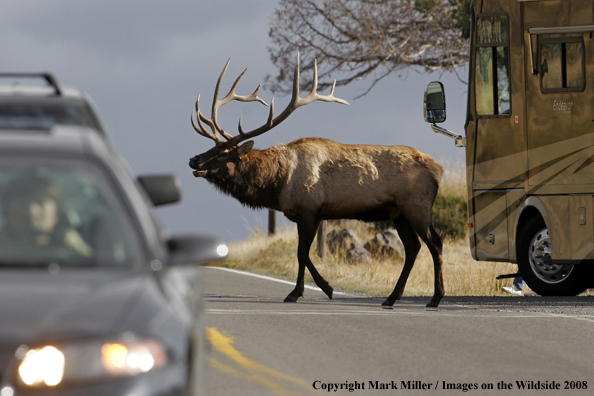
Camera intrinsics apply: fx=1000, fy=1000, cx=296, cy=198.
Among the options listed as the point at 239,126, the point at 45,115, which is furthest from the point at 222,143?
the point at 45,115

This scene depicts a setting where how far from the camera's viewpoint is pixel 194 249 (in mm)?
4336

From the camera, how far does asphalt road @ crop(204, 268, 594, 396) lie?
734 cm

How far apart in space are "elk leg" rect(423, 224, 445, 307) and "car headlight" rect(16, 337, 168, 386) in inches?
421

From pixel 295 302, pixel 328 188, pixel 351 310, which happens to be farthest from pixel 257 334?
pixel 328 188

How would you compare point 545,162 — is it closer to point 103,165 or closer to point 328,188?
point 328,188

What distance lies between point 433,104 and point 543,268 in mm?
2963

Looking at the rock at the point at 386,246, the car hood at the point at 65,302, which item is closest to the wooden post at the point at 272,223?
the rock at the point at 386,246

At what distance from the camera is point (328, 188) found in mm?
15023

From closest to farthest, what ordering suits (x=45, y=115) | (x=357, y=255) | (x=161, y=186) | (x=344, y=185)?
(x=161, y=186), (x=45, y=115), (x=344, y=185), (x=357, y=255)

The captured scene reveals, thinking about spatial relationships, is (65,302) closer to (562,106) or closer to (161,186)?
(161,186)

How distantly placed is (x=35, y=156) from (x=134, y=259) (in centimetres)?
69

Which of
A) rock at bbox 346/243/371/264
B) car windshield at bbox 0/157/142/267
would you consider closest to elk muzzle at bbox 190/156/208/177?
rock at bbox 346/243/371/264

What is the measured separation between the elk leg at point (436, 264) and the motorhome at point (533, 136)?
0.63 meters

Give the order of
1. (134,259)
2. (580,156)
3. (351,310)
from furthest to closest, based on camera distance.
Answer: (580,156) < (351,310) < (134,259)
